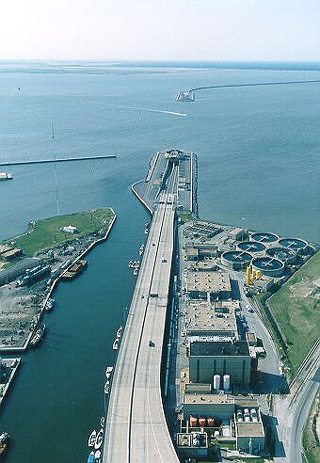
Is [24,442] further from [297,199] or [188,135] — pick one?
[188,135]

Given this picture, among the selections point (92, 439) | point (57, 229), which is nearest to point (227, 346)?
point (92, 439)

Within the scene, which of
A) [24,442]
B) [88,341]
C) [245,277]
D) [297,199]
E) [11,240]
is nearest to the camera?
[24,442]

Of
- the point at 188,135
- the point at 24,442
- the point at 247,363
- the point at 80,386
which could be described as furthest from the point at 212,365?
the point at 188,135

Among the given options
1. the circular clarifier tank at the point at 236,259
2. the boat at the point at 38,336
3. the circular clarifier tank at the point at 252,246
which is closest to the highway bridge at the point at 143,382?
the circular clarifier tank at the point at 236,259

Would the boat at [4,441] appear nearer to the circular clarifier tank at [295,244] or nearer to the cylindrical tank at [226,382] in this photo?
the cylindrical tank at [226,382]

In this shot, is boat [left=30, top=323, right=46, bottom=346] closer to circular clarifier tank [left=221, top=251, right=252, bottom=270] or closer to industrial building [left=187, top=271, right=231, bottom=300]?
industrial building [left=187, top=271, right=231, bottom=300]
